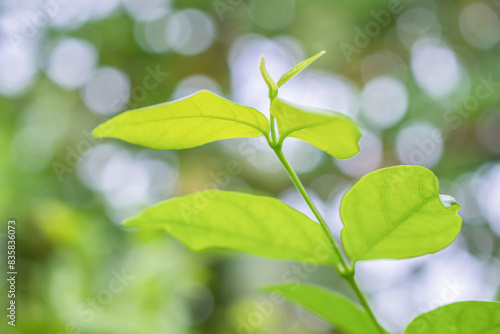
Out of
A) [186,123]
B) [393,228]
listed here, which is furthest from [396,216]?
[186,123]

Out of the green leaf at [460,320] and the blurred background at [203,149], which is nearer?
A: the green leaf at [460,320]

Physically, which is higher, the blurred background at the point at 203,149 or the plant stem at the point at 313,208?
the plant stem at the point at 313,208

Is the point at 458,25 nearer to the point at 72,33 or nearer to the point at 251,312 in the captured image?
the point at 251,312

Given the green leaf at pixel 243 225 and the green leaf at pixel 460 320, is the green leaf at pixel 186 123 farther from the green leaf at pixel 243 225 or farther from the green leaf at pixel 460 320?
the green leaf at pixel 460 320

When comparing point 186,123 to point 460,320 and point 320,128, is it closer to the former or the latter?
point 320,128

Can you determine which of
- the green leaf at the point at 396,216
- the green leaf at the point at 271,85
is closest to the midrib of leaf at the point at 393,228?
the green leaf at the point at 396,216

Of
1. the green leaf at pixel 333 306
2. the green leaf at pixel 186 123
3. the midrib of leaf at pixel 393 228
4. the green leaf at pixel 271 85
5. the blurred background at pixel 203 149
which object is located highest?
the green leaf at pixel 271 85

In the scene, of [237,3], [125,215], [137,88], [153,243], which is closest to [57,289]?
[153,243]
